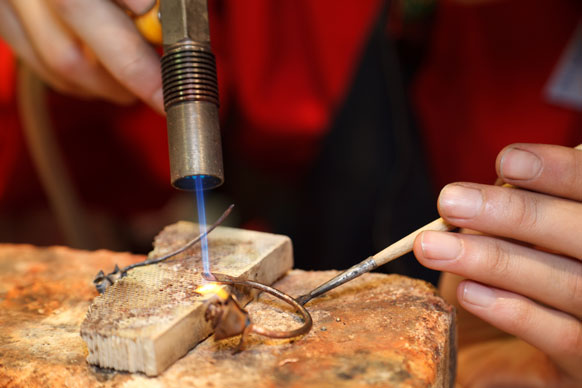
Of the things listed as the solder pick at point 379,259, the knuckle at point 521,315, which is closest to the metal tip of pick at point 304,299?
the solder pick at point 379,259

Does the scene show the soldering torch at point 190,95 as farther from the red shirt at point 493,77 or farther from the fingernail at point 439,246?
the red shirt at point 493,77

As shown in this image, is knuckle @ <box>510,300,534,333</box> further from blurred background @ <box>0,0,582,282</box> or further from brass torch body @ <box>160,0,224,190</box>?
blurred background @ <box>0,0,582,282</box>

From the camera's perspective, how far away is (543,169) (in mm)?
858

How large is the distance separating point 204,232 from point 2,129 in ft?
3.93

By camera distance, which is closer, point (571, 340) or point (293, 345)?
point (293, 345)

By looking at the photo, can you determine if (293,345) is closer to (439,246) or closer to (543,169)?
(439,246)

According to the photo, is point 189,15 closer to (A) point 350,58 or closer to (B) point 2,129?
(A) point 350,58

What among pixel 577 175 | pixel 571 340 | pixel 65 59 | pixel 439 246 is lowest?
pixel 571 340

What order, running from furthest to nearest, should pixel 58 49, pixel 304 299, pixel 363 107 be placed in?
pixel 363 107
pixel 58 49
pixel 304 299

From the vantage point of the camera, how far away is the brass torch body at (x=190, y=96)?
84 centimetres

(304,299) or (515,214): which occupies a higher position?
(515,214)

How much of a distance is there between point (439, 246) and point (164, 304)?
45cm

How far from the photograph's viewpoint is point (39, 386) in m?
0.75

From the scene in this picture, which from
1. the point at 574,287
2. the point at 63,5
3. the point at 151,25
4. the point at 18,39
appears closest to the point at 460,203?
the point at 574,287
